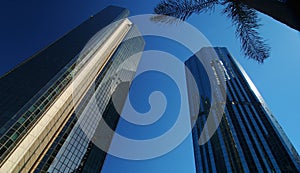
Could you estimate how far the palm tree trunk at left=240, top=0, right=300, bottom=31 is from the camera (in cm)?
176

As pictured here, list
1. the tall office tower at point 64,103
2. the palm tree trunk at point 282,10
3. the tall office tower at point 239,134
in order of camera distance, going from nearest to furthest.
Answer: the palm tree trunk at point 282,10
the tall office tower at point 64,103
the tall office tower at point 239,134

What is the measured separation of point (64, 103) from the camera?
5431 cm

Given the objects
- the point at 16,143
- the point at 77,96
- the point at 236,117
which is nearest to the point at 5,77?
the point at 77,96

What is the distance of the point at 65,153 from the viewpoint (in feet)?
217

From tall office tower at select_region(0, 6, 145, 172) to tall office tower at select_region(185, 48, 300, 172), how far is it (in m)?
38.9

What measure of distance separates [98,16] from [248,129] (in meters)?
101

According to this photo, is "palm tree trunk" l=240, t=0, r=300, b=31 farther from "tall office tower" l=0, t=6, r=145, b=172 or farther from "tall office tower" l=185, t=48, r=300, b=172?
"tall office tower" l=185, t=48, r=300, b=172

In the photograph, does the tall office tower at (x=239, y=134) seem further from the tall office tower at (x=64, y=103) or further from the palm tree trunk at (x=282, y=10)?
the palm tree trunk at (x=282, y=10)

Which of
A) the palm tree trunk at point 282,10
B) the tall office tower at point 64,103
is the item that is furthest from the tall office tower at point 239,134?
the palm tree trunk at point 282,10

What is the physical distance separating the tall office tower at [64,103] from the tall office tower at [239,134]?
38.9 metres

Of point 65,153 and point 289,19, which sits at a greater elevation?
point 65,153

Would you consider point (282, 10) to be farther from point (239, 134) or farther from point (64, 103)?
point (239, 134)

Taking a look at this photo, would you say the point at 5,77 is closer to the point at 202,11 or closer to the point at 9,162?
the point at 9,162

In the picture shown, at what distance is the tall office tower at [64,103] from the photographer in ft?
143
